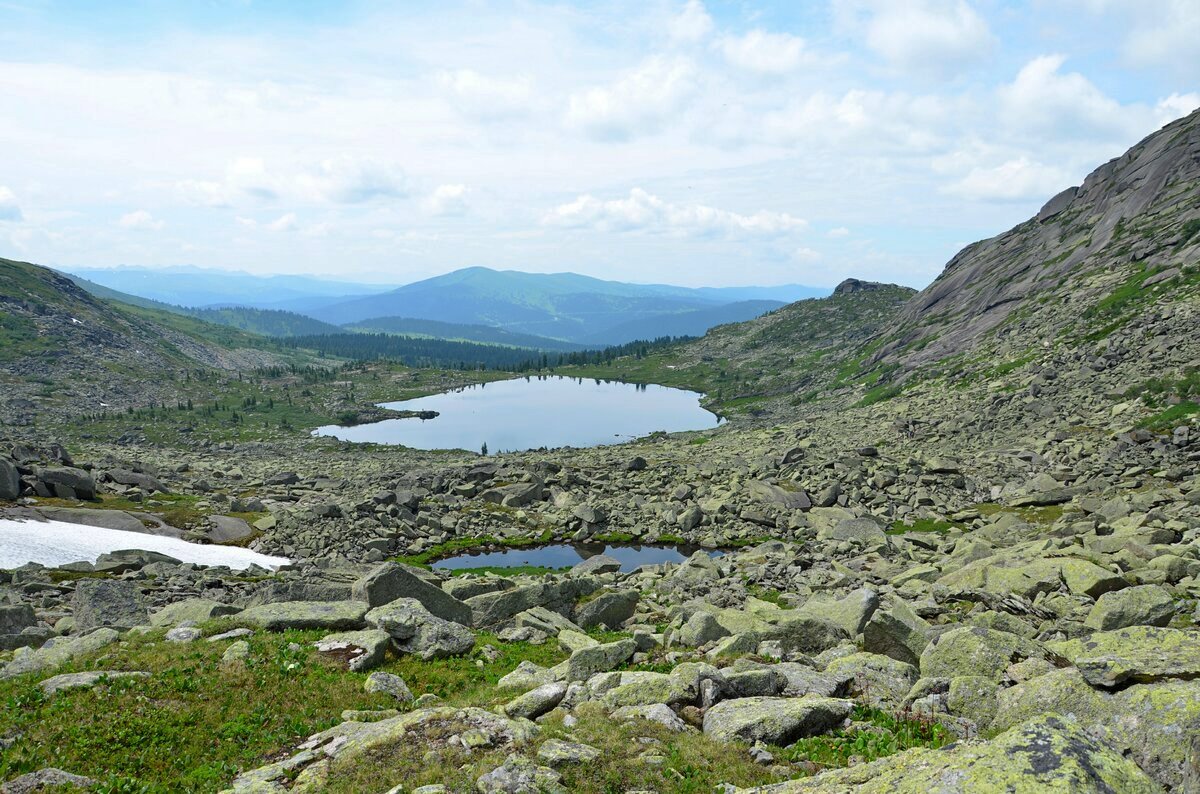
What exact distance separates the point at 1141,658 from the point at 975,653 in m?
3.68

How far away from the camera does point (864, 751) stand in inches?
529

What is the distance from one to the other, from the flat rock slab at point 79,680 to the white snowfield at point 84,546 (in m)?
27.6

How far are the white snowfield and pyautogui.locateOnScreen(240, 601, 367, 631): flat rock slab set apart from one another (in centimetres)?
2350

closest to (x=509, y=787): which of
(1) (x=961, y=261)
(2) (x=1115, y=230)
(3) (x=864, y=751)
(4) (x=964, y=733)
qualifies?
(3) (x=864, y=751)

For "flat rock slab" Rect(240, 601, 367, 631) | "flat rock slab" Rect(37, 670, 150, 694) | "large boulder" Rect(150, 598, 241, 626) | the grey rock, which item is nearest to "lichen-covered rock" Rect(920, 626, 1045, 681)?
the grey rock

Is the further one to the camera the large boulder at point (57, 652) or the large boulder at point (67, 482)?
the large boulder at point (67, 482)

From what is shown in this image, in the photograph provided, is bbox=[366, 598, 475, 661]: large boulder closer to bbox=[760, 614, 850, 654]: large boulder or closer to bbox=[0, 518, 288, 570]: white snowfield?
bbox=[760, 614, 850, 654]: large boulder

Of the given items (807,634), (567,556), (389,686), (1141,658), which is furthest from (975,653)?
(567,556)

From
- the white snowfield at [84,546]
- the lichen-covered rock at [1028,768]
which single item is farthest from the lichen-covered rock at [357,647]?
the white snowfield at [84,546]

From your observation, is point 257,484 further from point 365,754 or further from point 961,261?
point 961,261

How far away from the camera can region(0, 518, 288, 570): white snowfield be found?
39250 millimetres

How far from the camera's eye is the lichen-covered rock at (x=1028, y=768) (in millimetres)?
8188

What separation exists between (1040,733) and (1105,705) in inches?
215

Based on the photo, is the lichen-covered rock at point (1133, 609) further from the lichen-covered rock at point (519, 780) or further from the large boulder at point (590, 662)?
the lichen-covered rock at point (519, 780)
